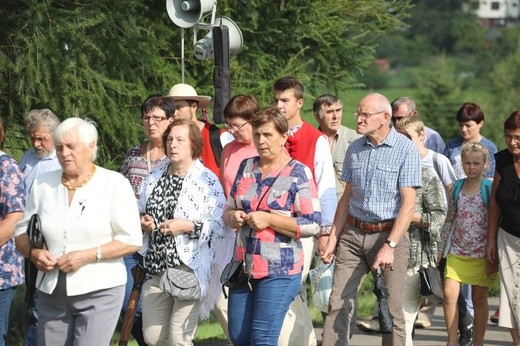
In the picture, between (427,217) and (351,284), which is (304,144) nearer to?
(351,284)

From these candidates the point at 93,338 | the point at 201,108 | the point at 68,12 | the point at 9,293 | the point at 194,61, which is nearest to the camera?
the point at 93,338

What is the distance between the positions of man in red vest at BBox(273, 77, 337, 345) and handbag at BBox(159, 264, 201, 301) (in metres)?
0.77

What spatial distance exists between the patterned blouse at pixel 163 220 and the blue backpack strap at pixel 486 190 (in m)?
2.59

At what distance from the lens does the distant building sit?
443 ft

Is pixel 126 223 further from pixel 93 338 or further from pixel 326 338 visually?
pixel 326 338

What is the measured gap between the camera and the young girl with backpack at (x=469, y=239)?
9.59 meters

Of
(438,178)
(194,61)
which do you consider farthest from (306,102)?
(438,178)

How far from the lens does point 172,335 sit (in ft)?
26.6

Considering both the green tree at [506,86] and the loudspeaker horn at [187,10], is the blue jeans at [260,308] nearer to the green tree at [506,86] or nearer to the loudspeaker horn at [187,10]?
the loudspeaker horn at [187,10]

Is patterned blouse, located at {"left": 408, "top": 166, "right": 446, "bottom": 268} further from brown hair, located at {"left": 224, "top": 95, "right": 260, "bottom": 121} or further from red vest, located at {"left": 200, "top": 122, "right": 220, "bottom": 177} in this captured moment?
red vest, located at {"left": 200, "top": 122, "right": 220, "bottom": 177}

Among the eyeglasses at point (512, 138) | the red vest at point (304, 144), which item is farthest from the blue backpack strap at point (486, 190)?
the red vest at point (304, 144)

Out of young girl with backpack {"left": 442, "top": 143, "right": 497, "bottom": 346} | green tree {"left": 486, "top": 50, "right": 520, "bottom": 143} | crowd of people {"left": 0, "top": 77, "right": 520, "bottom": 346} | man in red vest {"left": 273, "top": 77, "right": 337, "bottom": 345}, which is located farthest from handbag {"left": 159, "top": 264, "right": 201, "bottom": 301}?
green tree {"left": 486, "top": 50, "right": 520, "bottom": 143}

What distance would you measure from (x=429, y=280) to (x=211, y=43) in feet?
12.5

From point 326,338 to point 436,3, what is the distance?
114086 mm
